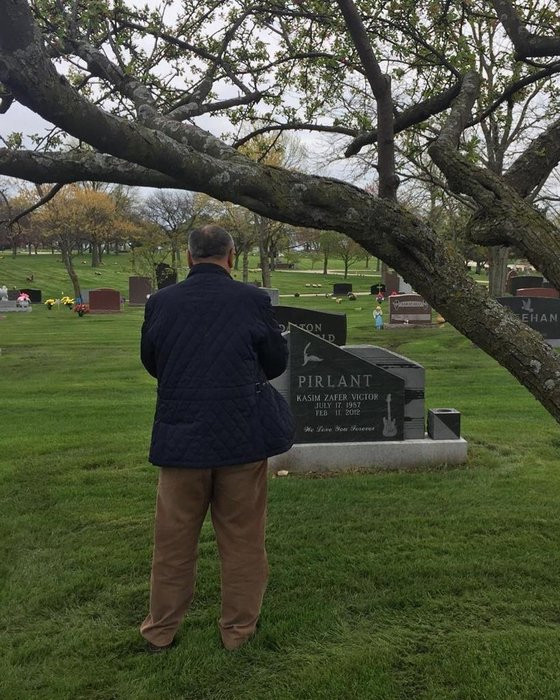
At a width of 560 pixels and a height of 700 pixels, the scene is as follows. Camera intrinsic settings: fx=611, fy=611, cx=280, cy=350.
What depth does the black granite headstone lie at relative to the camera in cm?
639

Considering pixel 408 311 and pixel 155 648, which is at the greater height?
pixel 408 311

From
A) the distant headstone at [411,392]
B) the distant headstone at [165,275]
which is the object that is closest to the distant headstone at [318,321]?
the distant headstone at [411,392]

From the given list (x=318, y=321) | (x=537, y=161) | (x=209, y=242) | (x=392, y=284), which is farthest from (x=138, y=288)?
(x=209, y=242)

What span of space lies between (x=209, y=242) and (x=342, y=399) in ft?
11.9

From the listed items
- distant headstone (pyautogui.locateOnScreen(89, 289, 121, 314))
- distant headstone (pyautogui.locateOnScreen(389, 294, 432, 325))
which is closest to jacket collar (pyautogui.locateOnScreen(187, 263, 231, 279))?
distant headstone (pyautogui.locateOnScreen(389, 294, 432, 325))

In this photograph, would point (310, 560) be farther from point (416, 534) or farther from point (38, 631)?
point (38, 631)

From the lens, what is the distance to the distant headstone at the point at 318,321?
9047mm

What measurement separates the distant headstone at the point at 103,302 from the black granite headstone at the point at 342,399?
25658mm

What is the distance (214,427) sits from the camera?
287cm

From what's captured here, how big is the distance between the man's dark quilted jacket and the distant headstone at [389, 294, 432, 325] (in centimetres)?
1966

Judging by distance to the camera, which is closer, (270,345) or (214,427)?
(214,427)

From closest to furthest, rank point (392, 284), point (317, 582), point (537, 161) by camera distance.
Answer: point (317, 582)
point (537, 161)
point (392, 284)

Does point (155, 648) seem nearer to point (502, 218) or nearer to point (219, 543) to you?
point (219, 543)

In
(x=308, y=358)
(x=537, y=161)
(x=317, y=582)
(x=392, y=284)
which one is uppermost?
(x=537, y=161)
